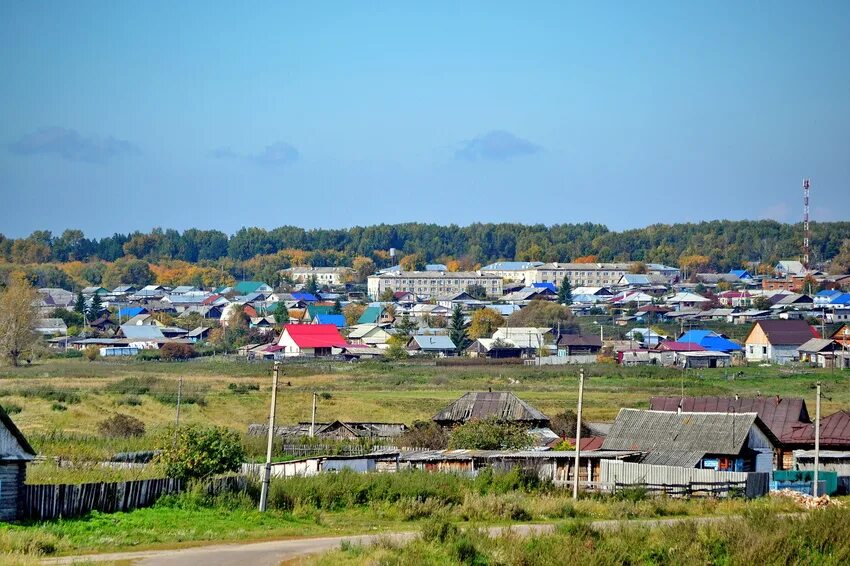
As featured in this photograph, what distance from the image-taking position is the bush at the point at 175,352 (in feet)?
319

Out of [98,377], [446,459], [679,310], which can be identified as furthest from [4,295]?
[679,310]

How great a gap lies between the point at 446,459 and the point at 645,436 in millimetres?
5792

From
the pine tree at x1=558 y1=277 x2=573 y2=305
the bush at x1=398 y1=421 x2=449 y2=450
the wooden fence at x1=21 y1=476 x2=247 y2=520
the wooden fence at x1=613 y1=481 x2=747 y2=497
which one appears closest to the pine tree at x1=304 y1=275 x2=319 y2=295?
the pine tree at x1=558 y1=277 x2=573 y2=305

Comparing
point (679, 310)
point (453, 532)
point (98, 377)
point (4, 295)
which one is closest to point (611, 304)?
point (679, 310)

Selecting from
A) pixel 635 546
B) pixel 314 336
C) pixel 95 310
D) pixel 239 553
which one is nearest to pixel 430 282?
pixel 95 310

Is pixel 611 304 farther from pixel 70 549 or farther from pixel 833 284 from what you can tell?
pixel 70 549

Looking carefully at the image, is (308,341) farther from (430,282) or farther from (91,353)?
(430,282)

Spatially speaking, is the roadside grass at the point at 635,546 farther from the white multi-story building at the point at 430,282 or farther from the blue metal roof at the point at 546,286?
the white multi-story building at the point at 430,282

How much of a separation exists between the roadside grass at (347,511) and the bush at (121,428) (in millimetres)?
17192

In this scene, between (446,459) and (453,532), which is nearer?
(453,532)

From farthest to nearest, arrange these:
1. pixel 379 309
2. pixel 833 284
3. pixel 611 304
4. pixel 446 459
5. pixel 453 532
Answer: pixel 833 284
pixel 611 304
pixel 379 309
pixel 446 459
pixel 453 532

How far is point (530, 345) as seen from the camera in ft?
359

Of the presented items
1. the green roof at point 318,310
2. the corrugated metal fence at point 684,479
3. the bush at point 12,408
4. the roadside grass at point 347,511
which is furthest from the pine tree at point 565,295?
the roadside grass at point 347,511

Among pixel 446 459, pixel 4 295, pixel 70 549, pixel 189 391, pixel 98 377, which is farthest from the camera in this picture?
pixel 4 295
